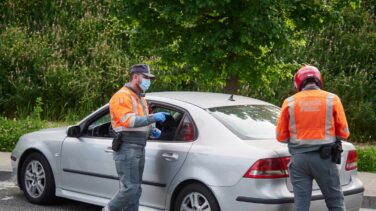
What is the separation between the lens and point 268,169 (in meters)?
5.81

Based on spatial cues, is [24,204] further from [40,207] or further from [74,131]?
[74,131]

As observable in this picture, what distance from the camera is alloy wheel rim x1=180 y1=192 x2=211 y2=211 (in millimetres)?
6087

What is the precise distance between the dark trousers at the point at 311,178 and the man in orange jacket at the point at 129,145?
54.4 inches

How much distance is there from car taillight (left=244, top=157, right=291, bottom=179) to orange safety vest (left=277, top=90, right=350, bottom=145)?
27 cm

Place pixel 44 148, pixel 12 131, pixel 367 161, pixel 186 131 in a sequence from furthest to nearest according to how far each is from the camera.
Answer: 1. pixel 12 131
2. pixel 367 161
3. pixel 44 148
4. pixel 186 131

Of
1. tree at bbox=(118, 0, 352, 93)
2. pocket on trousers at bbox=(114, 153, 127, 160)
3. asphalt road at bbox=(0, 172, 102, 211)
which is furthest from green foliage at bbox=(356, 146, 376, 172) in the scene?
pocket on trousers at bbox=(114, 153, 127, 160)

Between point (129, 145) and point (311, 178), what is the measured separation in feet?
5.64

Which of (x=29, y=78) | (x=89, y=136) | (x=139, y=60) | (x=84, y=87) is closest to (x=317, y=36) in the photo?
(x=139, y=60)

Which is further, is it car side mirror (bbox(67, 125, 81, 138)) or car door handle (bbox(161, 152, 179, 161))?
car side mirror (bbox(67, 125, 81, 138))

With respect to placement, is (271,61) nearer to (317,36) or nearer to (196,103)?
(196,103)

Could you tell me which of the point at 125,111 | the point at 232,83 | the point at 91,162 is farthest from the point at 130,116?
the point at 232,83

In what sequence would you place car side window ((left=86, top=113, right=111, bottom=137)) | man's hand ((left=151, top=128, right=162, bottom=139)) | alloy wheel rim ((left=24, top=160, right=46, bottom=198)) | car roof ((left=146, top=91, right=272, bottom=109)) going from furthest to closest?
alloy wheel rim ((left=24, top=160, right=46, bottom=198)) → car side window ((left=86, top=113, right=111, bottom=137)) → car roof ((left=146, top=91, right=272, bottom=109)) → man's hand ((left=151, top=128, right=162, bottom=139))

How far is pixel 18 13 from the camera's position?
58.9ft

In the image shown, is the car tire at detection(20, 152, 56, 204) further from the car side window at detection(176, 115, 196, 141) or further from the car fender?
the car side window at detection(176, 115, 196, 141)
